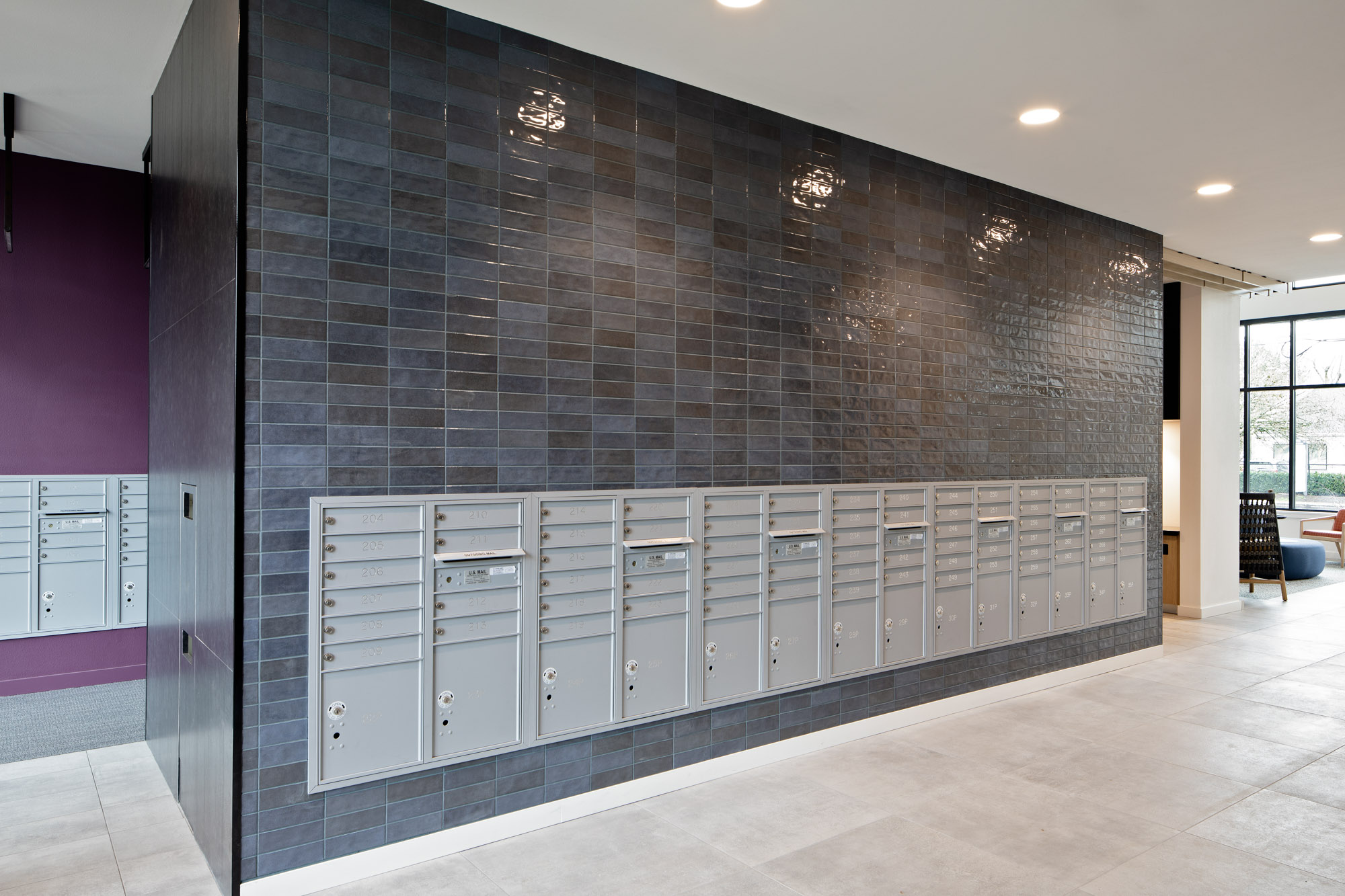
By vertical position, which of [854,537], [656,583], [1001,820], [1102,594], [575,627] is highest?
[854,537]

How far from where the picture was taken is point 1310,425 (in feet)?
30.8

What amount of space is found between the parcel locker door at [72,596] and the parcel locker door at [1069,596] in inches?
188

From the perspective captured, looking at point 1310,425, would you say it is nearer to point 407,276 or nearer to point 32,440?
point 407,276

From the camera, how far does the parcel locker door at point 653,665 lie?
2729 millimetres

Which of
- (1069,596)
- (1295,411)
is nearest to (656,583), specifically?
(1069,596)

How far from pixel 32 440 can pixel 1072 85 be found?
15.7 feet

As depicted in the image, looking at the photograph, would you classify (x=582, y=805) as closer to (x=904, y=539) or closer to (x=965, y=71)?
(x=904, y=539)

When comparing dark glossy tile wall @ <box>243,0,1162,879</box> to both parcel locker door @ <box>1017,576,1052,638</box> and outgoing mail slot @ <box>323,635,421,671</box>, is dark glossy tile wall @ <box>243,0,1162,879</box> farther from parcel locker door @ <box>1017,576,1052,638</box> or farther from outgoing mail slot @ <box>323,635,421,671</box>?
parcel locker door @ <box>1017,576,1052,638</box>

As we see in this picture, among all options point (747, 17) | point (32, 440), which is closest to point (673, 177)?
point (747, 17)

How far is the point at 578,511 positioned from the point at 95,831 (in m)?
1.81

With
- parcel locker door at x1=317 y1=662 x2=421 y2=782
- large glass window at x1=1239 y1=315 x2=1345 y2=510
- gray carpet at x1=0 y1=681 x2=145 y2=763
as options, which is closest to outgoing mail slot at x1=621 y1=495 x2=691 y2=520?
parcel locker door at x1=317 y1=662 x2=421 y2=782

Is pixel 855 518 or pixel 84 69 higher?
pixel 84 69

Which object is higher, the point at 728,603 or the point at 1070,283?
the point at 1070,283

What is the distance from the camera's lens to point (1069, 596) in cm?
430
